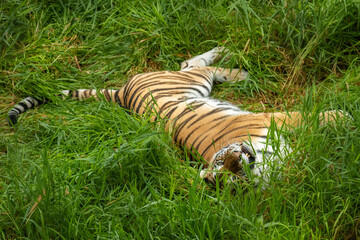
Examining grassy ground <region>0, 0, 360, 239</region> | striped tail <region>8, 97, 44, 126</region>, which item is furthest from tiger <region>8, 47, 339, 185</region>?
grassy ground <region>0, 0, 360, 239</region>

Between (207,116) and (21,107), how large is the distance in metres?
1.62

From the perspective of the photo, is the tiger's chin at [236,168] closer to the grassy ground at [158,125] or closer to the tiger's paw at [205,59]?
the grassy ground at [158,125]

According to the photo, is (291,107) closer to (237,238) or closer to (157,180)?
(157,180)

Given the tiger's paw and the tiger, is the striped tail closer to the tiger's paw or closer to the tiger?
the tiger

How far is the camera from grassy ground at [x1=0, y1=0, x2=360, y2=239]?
2691 mm

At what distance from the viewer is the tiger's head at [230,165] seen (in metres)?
2.91

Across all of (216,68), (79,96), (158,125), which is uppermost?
(216,68)

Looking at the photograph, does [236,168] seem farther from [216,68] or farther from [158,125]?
[216,68]

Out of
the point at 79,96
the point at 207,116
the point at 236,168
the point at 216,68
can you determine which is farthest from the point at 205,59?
the point at 236,168

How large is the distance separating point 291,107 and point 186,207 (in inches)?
66.9

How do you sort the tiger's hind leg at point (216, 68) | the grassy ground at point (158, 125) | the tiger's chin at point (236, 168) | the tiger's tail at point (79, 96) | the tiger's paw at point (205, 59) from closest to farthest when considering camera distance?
the grassy ground at point (158, 125), the tiger's chin at point (236, 168), the tiger's tail at point (79, 96), the tiger's hind leg at point (216, 68), the tiger's paw at point (205, 59)

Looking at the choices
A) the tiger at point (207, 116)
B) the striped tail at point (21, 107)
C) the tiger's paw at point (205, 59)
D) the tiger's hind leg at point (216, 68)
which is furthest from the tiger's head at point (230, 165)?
the striped tail at point (21, 107)

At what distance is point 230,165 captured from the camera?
293 cm

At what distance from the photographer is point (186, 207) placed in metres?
2.68
